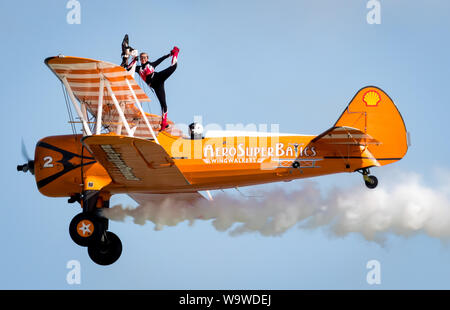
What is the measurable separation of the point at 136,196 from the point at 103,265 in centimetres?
231

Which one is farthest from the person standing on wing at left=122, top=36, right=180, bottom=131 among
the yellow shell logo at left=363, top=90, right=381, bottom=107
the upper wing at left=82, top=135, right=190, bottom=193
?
the yellow shell logo at left=363, top=90, right=381, bottom=107

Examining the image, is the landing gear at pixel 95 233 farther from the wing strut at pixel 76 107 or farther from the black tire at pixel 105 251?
the wing strut at pixel 76 107

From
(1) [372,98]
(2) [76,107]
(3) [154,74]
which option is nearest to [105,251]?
(2) [76,107]

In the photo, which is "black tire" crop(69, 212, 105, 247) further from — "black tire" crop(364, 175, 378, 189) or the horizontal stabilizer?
"black tire" crop(364, 175, 378, 189)

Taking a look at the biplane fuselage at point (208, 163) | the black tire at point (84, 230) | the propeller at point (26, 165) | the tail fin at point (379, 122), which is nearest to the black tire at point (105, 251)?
the black tire at point (84, 230)

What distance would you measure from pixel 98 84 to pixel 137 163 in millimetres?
1730

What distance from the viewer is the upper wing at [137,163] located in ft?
37.9

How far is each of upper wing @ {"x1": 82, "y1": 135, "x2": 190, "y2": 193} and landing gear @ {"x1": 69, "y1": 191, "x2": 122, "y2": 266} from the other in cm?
58

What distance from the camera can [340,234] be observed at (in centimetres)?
1327

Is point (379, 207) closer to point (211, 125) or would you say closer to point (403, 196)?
point (403, 196)

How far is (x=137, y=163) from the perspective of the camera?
485 inches

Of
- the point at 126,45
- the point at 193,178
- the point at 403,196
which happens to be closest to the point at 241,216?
the point at 193,178

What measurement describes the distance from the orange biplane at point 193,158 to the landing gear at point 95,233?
0.02m

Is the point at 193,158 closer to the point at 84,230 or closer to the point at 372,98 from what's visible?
the point at 84,230
